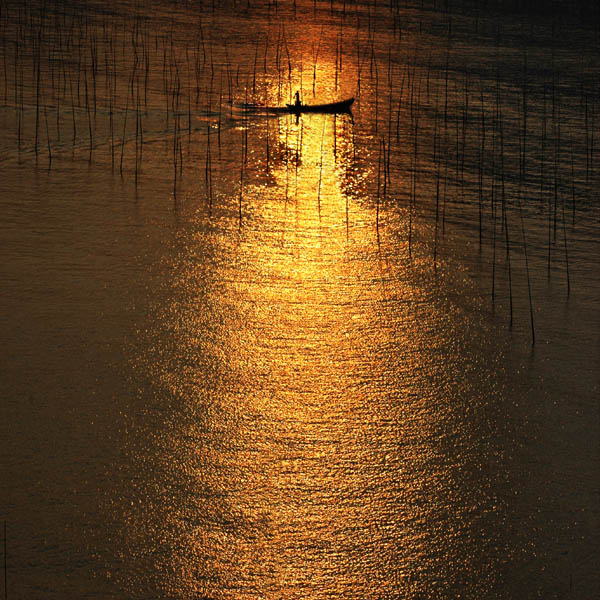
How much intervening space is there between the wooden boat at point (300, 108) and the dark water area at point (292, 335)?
0.33 feet

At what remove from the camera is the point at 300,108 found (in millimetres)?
5289

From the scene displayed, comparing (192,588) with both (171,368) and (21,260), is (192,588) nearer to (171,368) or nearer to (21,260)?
(171,368)

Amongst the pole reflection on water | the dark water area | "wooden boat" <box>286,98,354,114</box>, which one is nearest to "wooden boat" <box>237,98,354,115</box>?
"wooden boat" <box>286,98,354,114</box>

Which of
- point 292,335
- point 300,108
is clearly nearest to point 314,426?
point 292,335

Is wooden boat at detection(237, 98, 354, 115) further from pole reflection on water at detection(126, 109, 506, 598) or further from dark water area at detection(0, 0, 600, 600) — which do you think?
pole reflection on water at detection(126, 109, 506, 598)

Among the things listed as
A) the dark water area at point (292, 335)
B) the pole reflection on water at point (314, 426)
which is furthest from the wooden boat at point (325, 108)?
the pole reflection on water at point (314, 426)

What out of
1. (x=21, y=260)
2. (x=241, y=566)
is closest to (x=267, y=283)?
(x=21, y=260)

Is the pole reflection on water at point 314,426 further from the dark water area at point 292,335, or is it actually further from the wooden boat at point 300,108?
the wooden boat at point 300,108

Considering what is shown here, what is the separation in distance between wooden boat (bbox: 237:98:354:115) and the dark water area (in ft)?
0.33

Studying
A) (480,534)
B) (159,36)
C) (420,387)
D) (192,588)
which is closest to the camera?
(192,588)

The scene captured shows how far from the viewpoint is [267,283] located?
3.29m

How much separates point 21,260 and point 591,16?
7050 millimetres

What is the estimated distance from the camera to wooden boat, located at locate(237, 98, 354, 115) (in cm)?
529

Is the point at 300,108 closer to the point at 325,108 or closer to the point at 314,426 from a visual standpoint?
the point at 325,108
